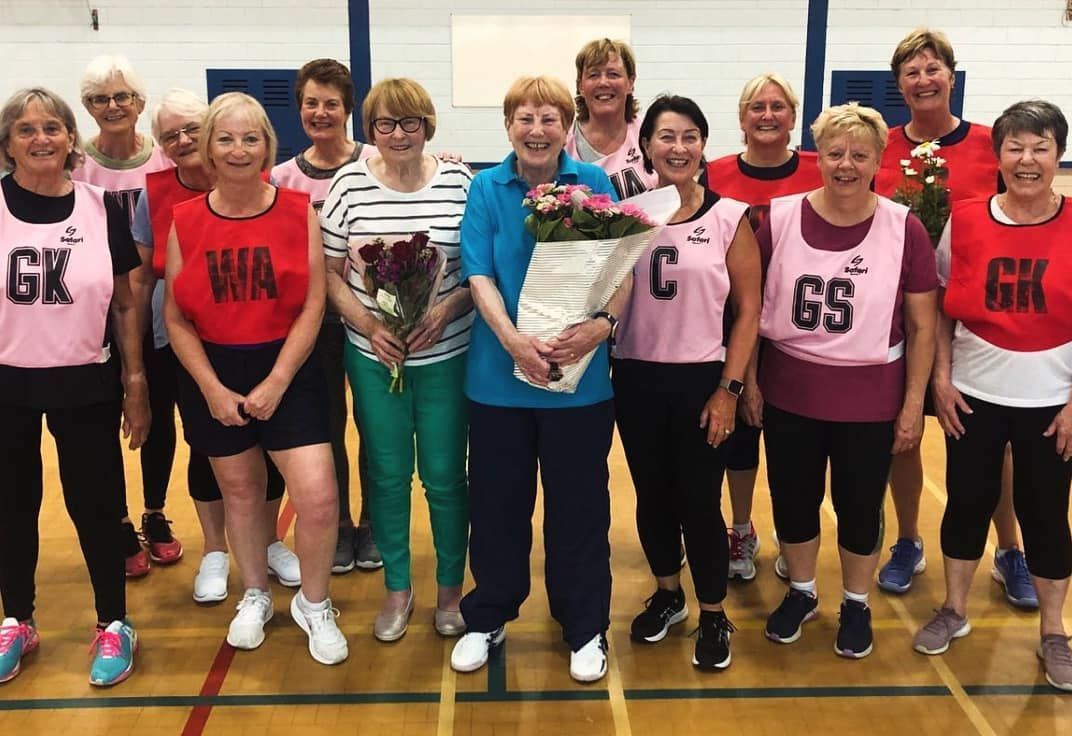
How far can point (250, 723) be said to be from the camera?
8.50 feet

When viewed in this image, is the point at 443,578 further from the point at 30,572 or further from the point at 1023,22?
the point at 1023,22

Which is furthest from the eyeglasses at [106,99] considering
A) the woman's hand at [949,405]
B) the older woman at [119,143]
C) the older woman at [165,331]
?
the woman's hand at [949,405]

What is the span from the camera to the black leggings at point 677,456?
2641mm

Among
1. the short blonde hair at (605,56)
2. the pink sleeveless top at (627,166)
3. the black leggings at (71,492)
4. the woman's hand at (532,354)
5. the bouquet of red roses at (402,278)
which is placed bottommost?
the black leggings at (71,492)

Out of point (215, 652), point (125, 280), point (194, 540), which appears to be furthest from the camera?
point (194, 540)

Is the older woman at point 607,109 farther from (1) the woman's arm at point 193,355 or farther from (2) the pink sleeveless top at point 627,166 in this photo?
(1) the woman's arm at point 193,355

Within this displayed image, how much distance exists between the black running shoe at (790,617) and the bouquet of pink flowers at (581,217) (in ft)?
4.70

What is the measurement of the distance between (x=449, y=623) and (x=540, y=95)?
1691 mm

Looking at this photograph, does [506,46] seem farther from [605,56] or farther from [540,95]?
[540,95]

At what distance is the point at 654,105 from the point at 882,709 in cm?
185

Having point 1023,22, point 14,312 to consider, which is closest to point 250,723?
point 14,312

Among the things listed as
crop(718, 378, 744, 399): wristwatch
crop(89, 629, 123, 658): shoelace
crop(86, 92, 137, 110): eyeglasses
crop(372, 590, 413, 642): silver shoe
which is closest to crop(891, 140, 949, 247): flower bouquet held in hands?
crop(718, 378, 744, 399): wristwatch

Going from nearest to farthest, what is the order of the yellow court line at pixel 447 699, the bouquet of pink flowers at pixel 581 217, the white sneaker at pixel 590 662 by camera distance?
1. the bouquet of pink flowers at pixel 581 217
2. the yellow court line at pixel 447 699
3. the white sneaker at pixel 590 662

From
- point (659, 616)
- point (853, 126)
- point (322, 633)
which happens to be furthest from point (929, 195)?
point (322, 633)
